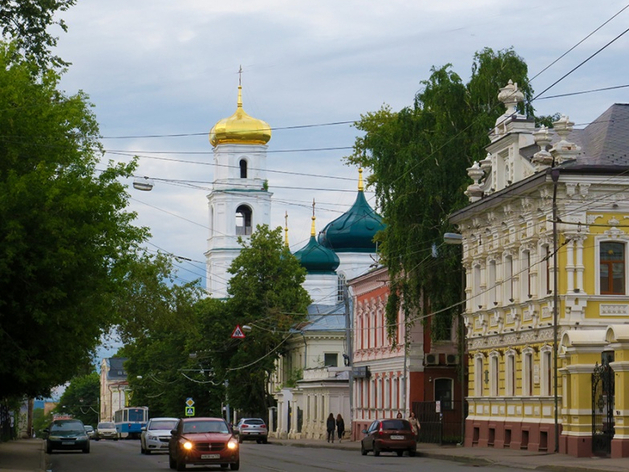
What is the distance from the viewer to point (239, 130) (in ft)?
410

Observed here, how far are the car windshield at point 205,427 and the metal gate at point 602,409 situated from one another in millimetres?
9719

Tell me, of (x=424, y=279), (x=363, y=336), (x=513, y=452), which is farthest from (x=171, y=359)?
(x=513, y=452)

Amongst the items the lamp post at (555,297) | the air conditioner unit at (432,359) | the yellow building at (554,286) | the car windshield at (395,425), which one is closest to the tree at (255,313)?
the air conditioner unit at (432,359)

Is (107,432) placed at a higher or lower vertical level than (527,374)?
lower

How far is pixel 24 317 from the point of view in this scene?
1259 inches

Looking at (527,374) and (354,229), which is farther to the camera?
(354,229)

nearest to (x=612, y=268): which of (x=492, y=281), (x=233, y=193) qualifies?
(x=492, y=281)

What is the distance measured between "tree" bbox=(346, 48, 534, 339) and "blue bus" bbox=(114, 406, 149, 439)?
42.4m

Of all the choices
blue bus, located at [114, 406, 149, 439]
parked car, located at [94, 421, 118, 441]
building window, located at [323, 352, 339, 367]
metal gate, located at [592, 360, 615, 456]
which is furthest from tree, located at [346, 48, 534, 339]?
parked car, located at [94, 421, 118, 441]

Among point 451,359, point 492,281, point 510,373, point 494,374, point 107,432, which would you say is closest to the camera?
point 510,373

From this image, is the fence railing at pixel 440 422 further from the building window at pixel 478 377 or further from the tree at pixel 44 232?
the tree at pixel 44 232

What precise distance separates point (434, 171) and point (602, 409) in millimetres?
18257

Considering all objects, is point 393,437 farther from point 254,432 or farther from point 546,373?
point 254,432

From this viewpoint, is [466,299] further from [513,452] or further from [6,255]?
[6,255]
